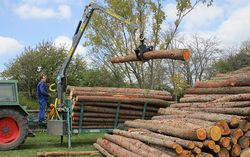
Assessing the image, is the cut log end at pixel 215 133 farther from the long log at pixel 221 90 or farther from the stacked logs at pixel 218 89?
the long log at pixel 221 90

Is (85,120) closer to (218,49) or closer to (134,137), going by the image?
(134,137)

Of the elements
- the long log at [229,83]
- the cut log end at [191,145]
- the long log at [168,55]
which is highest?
the long log at [168,55]

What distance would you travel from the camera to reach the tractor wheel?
12.6 m

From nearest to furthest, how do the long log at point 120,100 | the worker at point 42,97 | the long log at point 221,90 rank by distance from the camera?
1. the long log at point 221,90
2. the long log at point 120,100
3. the worker at point 42,97

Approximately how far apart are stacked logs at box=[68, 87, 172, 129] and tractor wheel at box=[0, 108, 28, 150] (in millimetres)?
1560

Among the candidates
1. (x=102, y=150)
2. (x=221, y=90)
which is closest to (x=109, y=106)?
(x=102, y=150)

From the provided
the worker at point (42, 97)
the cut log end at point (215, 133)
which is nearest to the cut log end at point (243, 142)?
the cut log end at point (215, 133)

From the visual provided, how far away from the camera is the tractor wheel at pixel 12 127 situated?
41.3 feet

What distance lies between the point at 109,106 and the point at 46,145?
2266mm

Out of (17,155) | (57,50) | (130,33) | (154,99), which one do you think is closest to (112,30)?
(130,33)

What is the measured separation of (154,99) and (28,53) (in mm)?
15643

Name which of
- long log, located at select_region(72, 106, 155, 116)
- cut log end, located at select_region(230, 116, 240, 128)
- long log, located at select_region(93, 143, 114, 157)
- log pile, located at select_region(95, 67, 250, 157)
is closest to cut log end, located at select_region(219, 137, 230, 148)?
log pile, located at select_region(95, 67, 250, 157)

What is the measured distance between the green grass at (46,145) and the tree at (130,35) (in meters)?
10.2

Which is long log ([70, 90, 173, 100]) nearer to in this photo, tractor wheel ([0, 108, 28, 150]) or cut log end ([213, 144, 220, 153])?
tractor wheel ([0, 108, 28, 150])
